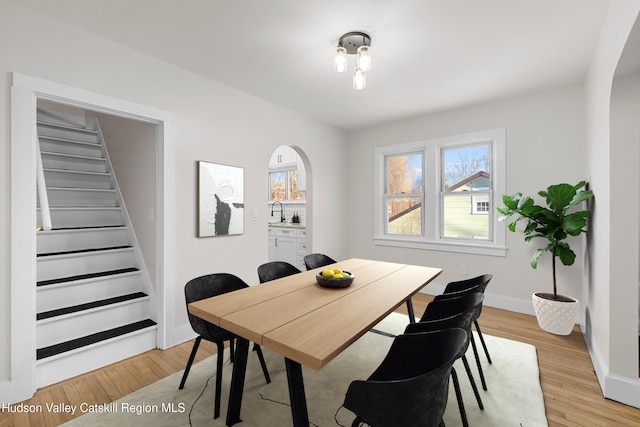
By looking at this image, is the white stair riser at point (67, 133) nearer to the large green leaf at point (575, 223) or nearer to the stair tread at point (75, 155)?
the stair tread at point (75, 155)

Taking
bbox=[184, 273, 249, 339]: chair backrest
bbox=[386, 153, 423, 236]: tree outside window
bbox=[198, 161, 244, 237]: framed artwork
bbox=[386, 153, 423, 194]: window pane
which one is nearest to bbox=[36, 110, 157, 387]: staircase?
bbox=[198, 161, 244, 237]: framed artwork

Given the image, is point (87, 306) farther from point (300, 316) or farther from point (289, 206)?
point (289, 206)

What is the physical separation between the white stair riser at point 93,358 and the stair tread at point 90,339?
5cm

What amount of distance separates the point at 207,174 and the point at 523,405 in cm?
314

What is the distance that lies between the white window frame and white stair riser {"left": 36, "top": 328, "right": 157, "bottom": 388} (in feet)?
11.0

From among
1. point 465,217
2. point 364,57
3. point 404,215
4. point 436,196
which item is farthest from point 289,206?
point 364,57

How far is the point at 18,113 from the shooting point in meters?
1.94

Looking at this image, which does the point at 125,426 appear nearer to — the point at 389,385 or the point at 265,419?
the point at 265,419

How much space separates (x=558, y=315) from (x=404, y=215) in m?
2.26

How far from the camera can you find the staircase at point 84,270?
7.72 feet

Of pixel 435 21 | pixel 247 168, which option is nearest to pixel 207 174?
pixel 247 168

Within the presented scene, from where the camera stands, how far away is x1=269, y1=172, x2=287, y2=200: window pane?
6.25 meters

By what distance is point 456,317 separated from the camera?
145 centimetres

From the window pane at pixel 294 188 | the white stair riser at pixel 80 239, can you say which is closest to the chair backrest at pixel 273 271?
the white stair riser at pixel 80 239
